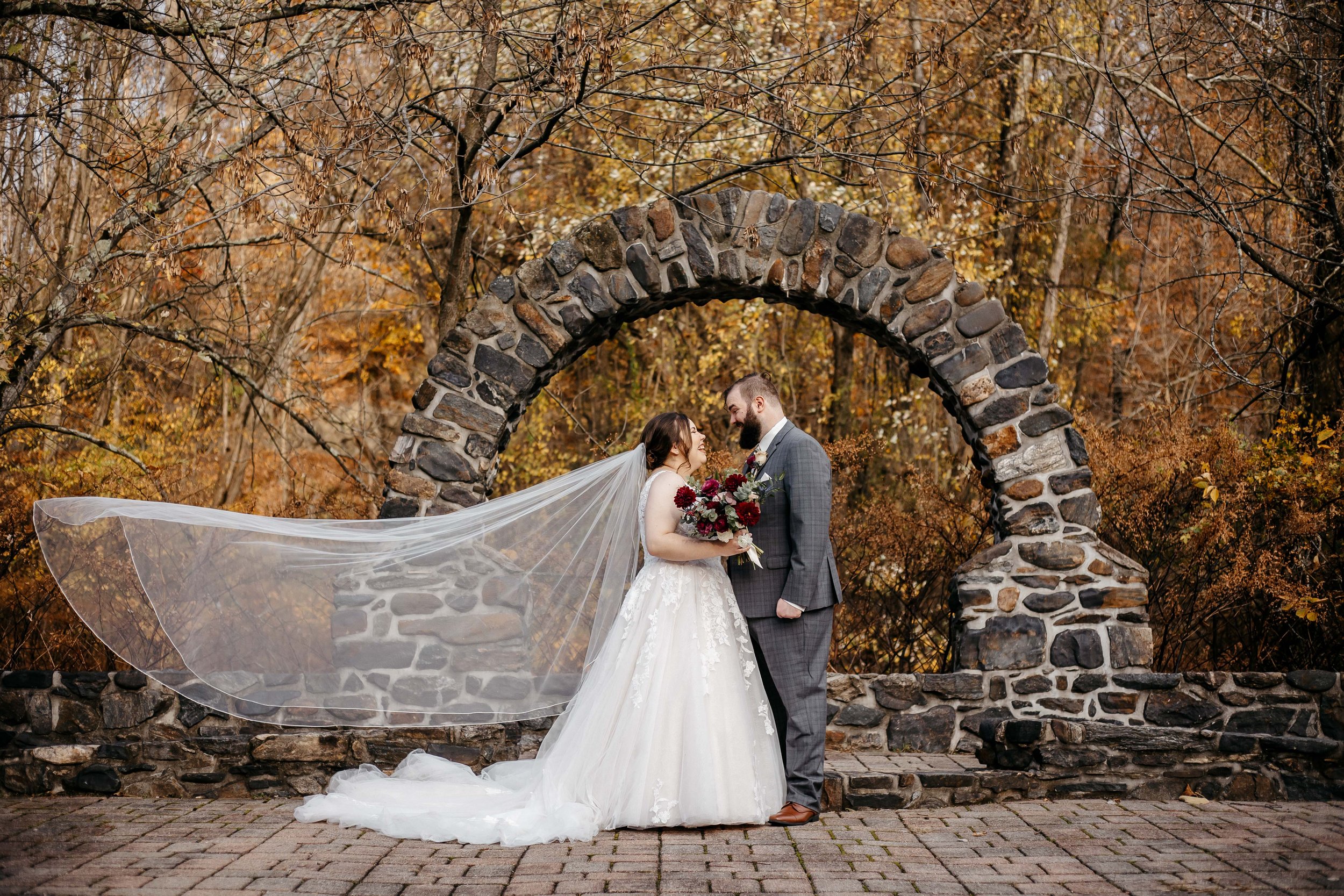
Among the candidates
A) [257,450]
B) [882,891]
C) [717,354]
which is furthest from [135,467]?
[882,891]

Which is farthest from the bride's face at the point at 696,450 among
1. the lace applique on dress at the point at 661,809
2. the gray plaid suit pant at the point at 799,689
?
the lace applique on dress at the point at 661,809

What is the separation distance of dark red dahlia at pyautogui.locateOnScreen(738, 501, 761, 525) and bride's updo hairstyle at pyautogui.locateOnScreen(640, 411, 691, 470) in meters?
0.55

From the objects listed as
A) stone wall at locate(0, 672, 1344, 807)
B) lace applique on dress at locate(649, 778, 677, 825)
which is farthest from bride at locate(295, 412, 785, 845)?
stone wall at locate(0, 672, 1344, 807)

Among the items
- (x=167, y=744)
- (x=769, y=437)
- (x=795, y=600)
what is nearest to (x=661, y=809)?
(x=795, y=600)

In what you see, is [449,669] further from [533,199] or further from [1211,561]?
[533,199]

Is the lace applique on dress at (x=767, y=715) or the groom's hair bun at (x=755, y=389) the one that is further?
the groom's hair bun at (x=755, y=389)

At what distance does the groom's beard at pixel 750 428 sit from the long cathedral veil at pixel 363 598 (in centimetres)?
65

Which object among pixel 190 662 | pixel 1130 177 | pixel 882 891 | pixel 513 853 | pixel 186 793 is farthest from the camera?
pixel 1130 177

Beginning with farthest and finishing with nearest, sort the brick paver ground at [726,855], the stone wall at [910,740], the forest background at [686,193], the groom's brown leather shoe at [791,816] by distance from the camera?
the forest background at [686,193]
the stone wall at [910,740]
the groom's brown leather shoe at [791,816]
the brick paver ground at [726,855]

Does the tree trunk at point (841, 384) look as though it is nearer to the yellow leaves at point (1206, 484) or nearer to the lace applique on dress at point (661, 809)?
the yellow leaves at point (1206, 484)

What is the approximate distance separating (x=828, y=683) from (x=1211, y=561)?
3.60 metres

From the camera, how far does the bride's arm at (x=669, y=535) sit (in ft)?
16.9

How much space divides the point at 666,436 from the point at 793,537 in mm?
793

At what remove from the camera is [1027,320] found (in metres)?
15.9
